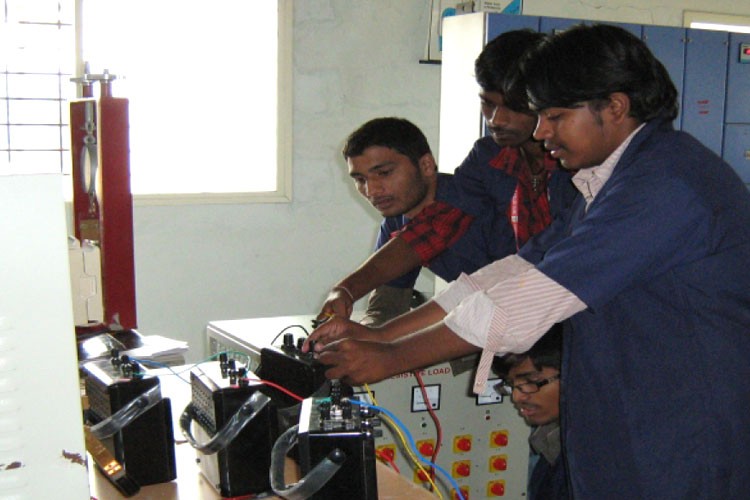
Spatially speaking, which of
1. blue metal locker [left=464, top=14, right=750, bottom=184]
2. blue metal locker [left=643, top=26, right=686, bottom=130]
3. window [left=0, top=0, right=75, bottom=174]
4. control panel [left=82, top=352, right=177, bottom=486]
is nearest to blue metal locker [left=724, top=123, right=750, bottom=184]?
blue metal locker [left=464, top=14, right=750, bottom=184]

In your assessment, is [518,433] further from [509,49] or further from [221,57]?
[221,57]

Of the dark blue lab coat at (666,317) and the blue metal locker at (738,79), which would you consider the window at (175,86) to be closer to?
the blue metal locker at (738,79)

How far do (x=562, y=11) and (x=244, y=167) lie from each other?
183cm

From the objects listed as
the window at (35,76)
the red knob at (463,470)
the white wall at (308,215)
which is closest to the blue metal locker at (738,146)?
the white wall at (308,215)

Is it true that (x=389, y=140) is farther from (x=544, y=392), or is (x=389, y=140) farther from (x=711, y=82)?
(x=711, y=82)

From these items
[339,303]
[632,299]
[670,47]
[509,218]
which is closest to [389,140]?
[509,218]

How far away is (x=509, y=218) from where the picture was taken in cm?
207

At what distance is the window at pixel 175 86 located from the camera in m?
3.54

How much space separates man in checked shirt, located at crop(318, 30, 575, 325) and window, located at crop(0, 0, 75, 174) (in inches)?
72.5

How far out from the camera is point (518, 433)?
188 cm

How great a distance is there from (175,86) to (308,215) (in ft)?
2.75

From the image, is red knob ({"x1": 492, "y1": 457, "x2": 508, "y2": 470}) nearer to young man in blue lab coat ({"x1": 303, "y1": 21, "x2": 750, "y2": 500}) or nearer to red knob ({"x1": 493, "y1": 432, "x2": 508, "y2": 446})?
Answer: red knob ({"x1": 493, "y1": 432, "x2": 508, "y2": 446})

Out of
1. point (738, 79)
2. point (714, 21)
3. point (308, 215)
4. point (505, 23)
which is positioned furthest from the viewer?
point (714, 21)

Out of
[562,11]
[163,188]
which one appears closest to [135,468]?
[163,188]
